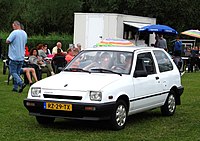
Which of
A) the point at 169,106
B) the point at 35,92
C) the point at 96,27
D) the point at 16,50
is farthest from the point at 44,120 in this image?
the point at 96,27

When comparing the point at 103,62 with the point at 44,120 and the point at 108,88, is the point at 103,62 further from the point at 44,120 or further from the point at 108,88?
the point at 44,120

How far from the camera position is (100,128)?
915cm

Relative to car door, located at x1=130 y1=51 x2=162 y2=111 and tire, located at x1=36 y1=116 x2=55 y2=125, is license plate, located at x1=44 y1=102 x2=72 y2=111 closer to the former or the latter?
tire, located at x1=36 y1=116 x2=55 y2=125

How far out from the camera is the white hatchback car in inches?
336

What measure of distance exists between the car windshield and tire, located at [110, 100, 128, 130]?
2.43 ft

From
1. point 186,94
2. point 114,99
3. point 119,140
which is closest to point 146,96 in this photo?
point 114,99

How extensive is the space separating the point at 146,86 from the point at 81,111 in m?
1.85

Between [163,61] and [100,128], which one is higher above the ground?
[163,61]

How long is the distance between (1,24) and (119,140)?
49.3m

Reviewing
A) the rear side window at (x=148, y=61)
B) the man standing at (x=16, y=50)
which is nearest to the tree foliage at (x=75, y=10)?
the man standing at (x=16, y=50)

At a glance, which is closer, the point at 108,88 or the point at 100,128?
the point at 108,88

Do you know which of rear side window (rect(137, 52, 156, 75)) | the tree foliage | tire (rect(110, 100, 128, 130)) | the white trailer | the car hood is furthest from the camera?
the tree foliage

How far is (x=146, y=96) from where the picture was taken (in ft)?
32.1

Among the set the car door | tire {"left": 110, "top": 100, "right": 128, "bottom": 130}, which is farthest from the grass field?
the car door
